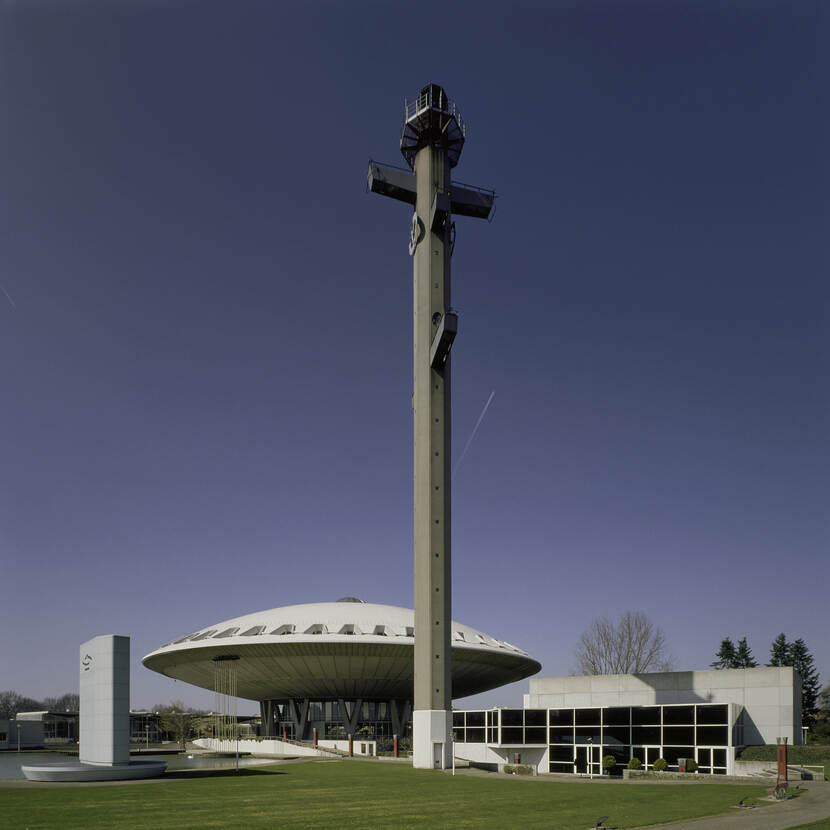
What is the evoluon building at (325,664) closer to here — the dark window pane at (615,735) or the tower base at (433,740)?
the tower base at (433,740)

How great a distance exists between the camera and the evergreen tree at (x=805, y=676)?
99.6 metres

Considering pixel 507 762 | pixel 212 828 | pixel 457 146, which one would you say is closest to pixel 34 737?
pixel 507 762

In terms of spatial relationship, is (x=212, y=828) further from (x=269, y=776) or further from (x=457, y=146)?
(x=457, y=146)

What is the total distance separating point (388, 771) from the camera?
4300cm

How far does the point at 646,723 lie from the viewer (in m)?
46.0

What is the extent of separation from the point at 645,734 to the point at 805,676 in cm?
6764

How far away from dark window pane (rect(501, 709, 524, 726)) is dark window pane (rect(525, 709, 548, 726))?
45cm

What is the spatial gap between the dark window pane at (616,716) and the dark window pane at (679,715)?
7.09ft

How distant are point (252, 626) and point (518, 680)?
29800 mm

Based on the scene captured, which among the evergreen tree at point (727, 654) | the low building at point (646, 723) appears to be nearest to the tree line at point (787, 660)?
the evergreen tree at point (727, 654)

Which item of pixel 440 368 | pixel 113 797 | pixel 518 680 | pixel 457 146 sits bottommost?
pixel 518 680

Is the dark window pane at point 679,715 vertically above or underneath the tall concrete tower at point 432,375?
underneath

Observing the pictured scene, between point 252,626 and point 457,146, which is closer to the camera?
point 457,146

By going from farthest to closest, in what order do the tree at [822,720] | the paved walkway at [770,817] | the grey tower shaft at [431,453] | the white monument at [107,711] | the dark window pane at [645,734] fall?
the tree at [822,720] < the grey tower shaft at [431,453] < the dark window pane at [645,734] < the white monument at [107,711] < the paved walkway at [770,817]
